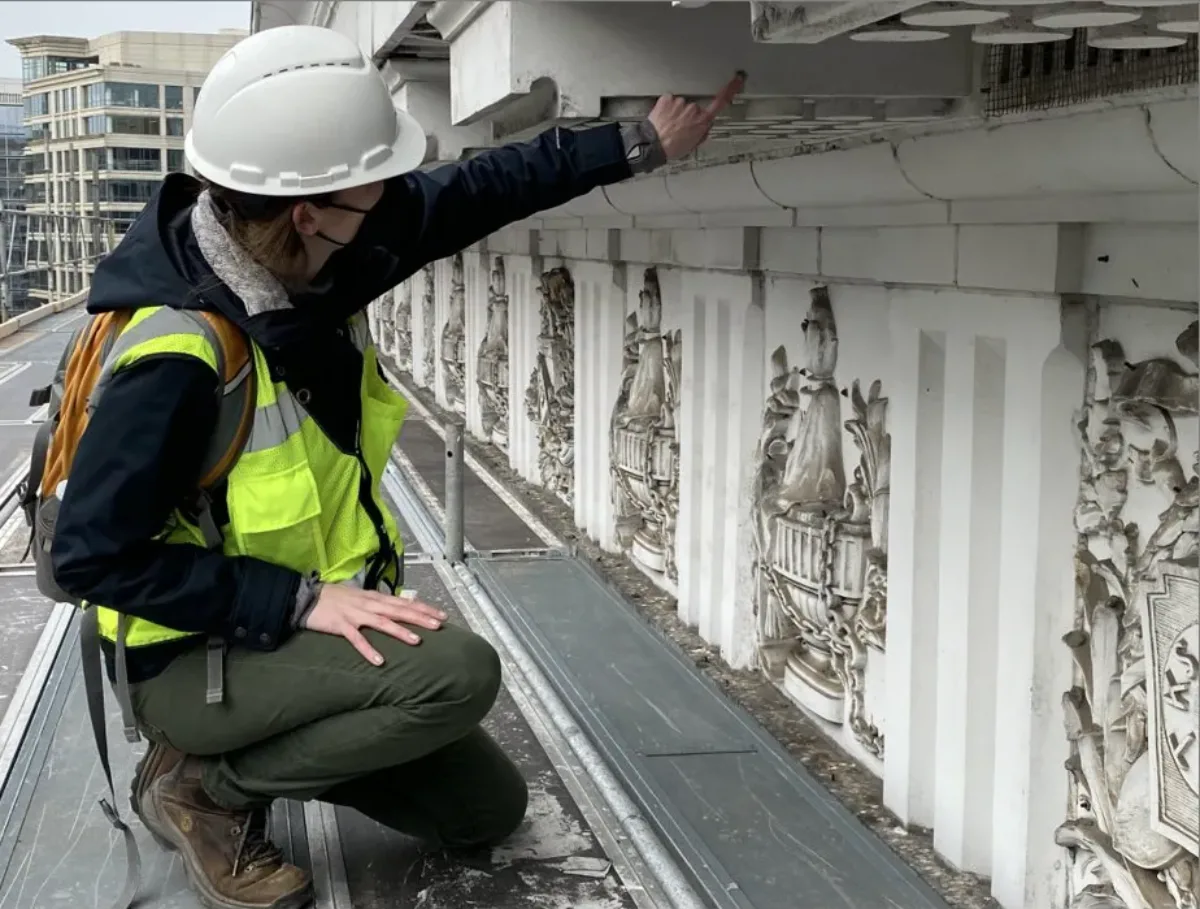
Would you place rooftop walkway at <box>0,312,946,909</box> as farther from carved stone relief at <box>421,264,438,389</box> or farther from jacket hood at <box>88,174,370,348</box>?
carved stone relief at <box>421,264,438,389</box>

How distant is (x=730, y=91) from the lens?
8.70ft

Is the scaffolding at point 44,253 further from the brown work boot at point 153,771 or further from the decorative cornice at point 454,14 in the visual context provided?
the brown work boot at point 153,771

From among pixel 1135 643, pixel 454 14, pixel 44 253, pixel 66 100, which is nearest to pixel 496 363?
pixel 454 14

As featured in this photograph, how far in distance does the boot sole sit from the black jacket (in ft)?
1.20

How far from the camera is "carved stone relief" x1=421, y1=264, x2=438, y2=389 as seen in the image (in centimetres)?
1322

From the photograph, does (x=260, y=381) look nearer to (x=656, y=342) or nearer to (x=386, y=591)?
(x=386, y=591)

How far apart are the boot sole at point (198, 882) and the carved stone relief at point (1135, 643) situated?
166cm

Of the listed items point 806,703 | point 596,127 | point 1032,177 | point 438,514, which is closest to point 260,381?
point 596,127

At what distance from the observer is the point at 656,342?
19.5 feet

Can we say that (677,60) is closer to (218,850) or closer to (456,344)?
(218,850)

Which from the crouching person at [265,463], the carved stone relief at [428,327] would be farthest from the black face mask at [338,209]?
the carved stone relief at [428,327]

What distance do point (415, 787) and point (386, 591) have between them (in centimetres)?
47

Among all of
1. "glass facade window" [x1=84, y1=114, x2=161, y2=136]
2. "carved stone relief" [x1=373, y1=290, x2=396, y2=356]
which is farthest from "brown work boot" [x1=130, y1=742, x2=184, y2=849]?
Result: "glass facade window" [x1=84, y1=114, x2=161, y2=136]

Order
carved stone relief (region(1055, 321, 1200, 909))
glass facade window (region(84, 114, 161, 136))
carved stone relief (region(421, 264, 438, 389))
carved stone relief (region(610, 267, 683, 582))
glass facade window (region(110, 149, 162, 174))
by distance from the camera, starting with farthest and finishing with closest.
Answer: glass facade window (region(110, 149, 162, 174))
glass facade window (region(84, 114, 161, 136))
carved stone relief (region(421, 264, 438, 389))
carved stone relief (region(610, 267, 683, 582))
carved stone relief (region(1055, 321, 1200, 909))
